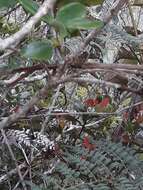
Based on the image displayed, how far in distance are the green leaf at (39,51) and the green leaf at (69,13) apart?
74 millimetres

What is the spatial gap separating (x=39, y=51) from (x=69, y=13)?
0.28 feet

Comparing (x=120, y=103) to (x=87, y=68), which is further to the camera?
(x=120, y=103)

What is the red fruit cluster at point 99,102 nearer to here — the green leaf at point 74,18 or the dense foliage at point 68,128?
the dense foliage at point 68,128

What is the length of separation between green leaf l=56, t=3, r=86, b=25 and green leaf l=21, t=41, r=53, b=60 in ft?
0.24

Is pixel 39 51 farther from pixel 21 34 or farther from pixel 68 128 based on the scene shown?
pixel 68 128

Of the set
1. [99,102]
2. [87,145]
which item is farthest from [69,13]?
[99,102]

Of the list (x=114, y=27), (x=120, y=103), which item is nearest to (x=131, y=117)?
(x=120, y=103)

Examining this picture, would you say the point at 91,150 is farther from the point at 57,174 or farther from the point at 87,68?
the point at 87,68

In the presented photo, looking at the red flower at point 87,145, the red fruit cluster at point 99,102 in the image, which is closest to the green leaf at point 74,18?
the red flower at point 87,145

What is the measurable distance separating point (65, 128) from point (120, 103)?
247 mm

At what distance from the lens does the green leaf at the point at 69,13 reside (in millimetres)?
466

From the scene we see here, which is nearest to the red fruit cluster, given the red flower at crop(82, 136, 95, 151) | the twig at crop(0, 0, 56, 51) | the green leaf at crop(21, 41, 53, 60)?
the red flower at crop(82, 136, 95, 151)

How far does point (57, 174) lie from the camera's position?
1.10m

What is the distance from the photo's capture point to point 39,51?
0.54m
